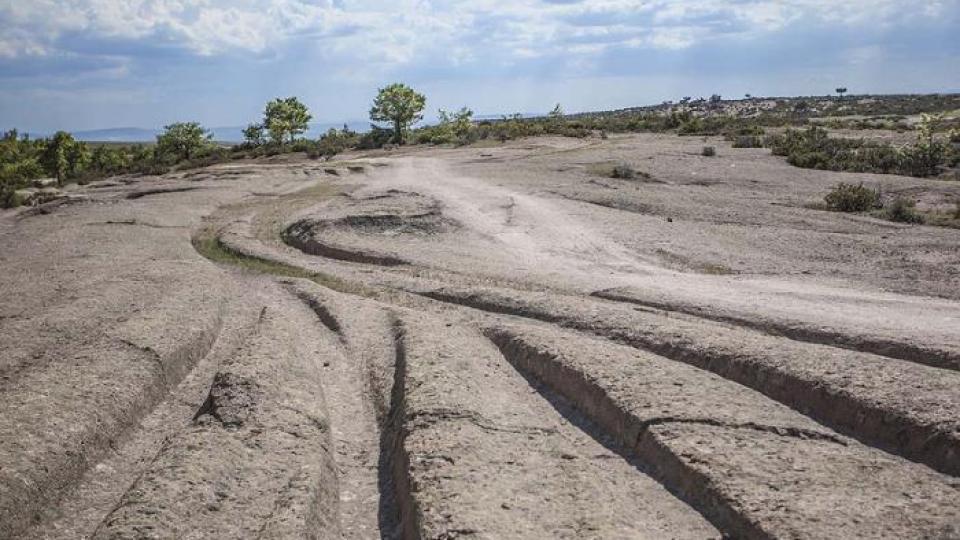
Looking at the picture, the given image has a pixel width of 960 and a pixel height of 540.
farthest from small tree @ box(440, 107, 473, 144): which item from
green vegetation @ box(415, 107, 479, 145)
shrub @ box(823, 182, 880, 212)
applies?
shrub @ box(823, 182, 880, 212)

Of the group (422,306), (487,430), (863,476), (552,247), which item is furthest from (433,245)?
(863,476)

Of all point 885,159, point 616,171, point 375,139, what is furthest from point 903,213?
point 375,139

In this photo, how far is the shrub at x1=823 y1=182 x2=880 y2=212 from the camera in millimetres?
25719

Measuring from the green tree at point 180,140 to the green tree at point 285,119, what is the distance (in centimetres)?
728

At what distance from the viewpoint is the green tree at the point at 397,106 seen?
→ 247 feet

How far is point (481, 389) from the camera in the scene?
381 inches

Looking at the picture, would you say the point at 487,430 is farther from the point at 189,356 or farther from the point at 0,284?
the point at 0,284

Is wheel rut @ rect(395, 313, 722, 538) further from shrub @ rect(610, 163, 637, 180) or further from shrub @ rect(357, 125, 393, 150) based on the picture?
shrub @ rect(357, 125, 393, 150)

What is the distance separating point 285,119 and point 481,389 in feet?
245

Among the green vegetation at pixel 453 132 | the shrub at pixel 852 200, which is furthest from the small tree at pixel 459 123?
the shrub at pixel 852 200

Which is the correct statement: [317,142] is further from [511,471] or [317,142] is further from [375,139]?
[511,471]

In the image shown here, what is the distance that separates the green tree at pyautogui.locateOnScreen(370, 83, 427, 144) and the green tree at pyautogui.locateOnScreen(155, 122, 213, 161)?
57.4ft

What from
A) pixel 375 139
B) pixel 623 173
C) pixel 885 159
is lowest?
pixel 623 173

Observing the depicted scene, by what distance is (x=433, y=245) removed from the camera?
68.2 feet
